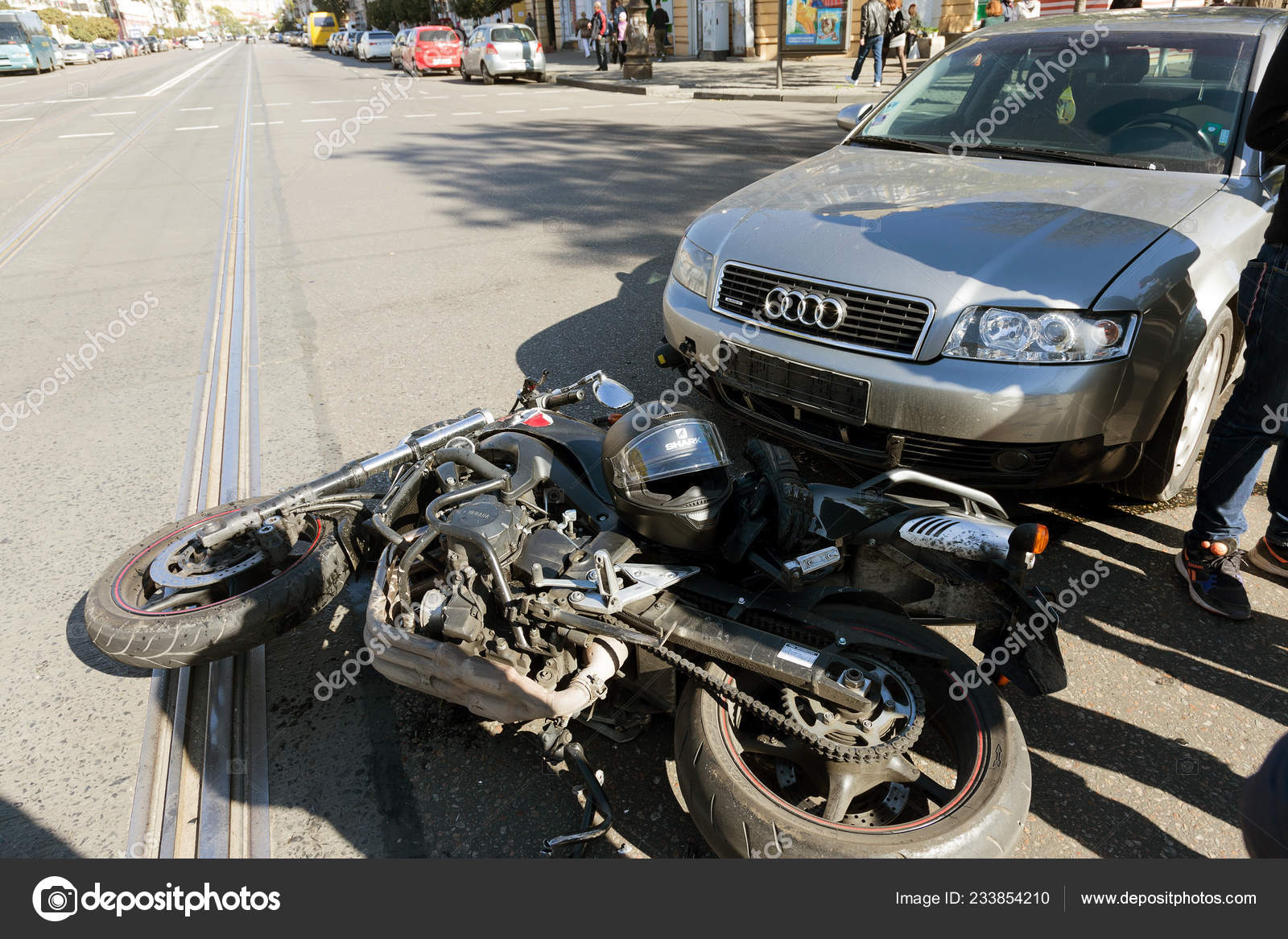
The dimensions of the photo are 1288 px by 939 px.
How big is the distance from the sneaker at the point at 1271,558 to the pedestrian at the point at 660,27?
3044cm

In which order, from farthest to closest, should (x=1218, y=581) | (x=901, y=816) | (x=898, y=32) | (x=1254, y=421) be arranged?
(x=898, y=32) < (x=1218, y=581) < (x=1254, y=421) < (x=901, y=816)

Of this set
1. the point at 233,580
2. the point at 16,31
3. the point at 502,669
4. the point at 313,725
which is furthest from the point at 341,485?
the point at 16,31

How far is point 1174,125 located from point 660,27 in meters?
30.9

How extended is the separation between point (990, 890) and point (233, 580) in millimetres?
2607

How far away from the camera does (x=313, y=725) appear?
2.57 metres

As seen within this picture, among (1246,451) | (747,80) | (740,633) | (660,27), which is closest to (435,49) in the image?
(660,27)

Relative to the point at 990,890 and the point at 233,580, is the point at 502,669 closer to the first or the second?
the point at 990,890

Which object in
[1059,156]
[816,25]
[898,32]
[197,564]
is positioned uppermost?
[816,25]

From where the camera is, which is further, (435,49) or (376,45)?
(376,45)

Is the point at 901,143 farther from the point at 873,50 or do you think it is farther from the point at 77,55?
the point at 77,55

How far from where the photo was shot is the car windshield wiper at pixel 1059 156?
140 inches

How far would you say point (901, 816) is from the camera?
6.98 ft

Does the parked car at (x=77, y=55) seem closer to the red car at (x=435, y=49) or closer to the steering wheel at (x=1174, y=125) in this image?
the red car at (x=435, y=49)

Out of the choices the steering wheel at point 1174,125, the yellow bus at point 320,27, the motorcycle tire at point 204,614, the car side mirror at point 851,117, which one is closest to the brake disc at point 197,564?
the motorcycle tire at point 204,614
